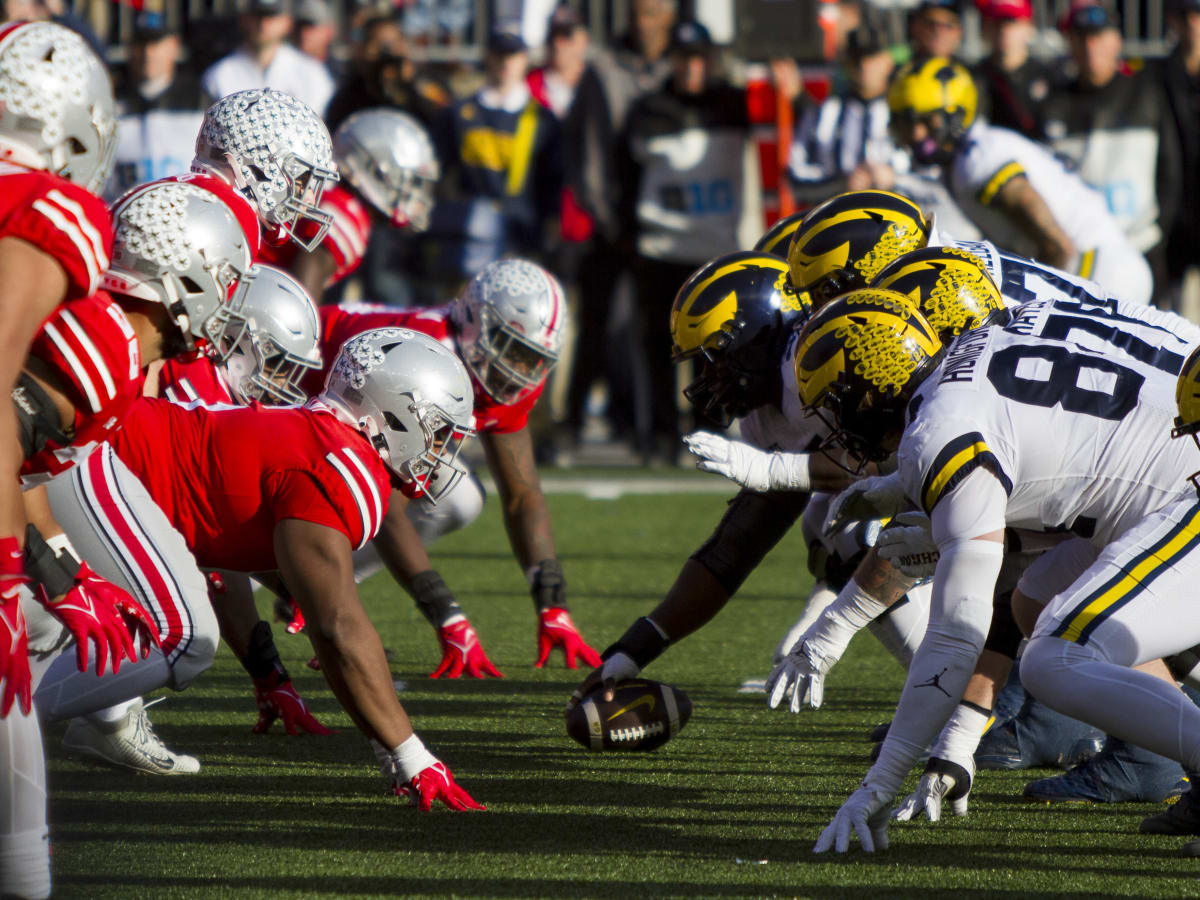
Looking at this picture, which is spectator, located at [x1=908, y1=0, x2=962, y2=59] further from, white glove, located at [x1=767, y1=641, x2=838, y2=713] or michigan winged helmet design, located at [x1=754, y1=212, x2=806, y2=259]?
white glove, located at [x1=767, y1=641, x2=838, y2=713]

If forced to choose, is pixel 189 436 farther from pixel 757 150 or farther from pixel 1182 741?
pixel 757 150

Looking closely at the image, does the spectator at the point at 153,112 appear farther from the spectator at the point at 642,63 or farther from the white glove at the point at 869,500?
the white glove at the point at 869,500

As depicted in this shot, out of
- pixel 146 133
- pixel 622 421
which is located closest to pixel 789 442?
pixel 146 133

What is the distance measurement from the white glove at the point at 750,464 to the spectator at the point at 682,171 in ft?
16.7

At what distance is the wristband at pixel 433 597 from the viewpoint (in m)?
4.77

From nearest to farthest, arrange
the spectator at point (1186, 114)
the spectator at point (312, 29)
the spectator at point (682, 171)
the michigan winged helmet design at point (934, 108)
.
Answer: the michigan winged helmet design at point (934, 108) → the spectator at point (1186, 114) → the spectator at point (682, 171) → the spectator at point (312, 29)

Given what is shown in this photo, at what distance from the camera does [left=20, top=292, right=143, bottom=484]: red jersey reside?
3.01 meters

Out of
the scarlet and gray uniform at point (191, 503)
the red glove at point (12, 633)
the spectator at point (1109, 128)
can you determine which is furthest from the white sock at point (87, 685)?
the spectator at point (1109, 128)

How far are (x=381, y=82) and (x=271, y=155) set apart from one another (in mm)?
4662

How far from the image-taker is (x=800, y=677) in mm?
4059

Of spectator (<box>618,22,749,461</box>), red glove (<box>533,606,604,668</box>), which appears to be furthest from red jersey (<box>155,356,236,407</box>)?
spectator (<box>618,22,749,461</box>)

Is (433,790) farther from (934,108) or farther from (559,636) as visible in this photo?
(934,108)

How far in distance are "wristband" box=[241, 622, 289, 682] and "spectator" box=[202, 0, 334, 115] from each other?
4894mm

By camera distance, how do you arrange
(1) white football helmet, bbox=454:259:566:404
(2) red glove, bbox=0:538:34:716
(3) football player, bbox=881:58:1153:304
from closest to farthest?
1. (2) red glove, bbox=0:538:34:716
2. (1) white football helmet, bbox=454:259:566:404
3. (3) football player, bbox=881:58:1153:304
